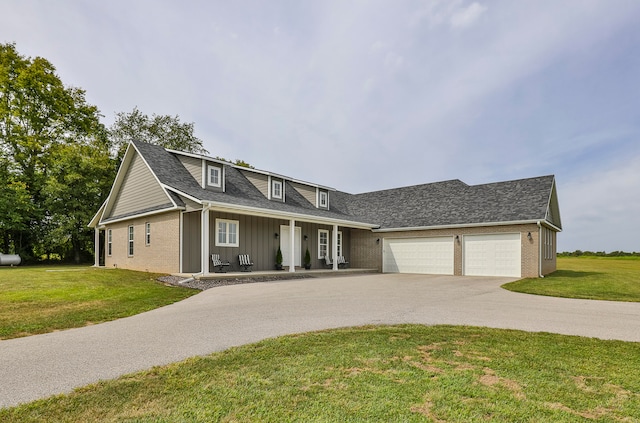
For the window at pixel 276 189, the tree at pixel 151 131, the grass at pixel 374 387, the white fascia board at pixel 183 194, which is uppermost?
the tree at pixel 151 131

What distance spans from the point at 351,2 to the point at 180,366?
10.9 meters

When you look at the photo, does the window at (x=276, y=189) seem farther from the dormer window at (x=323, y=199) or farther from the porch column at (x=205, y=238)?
the porch column at (x=205, y=238)

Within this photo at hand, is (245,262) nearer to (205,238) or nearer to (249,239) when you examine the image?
(249,239)

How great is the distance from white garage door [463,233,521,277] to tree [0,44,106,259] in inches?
1010

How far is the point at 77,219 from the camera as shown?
Answer: 83.4ft

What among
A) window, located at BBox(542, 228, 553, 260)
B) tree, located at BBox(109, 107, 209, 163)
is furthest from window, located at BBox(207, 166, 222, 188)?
tree, located at BBox(109, 107, 209, 163)

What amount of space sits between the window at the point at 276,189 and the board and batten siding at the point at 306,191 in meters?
2.21

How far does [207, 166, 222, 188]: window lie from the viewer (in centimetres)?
1758

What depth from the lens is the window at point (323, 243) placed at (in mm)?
21516

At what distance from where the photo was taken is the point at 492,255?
60.6 feet

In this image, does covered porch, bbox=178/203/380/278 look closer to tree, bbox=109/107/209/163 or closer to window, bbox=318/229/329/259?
window, bbox=318/229/329/259

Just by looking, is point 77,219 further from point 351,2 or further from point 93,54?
point 351,2

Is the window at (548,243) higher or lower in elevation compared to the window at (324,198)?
lower

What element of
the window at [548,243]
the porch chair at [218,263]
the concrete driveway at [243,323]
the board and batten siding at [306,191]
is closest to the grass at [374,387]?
the concrete driveway at [243,323]
